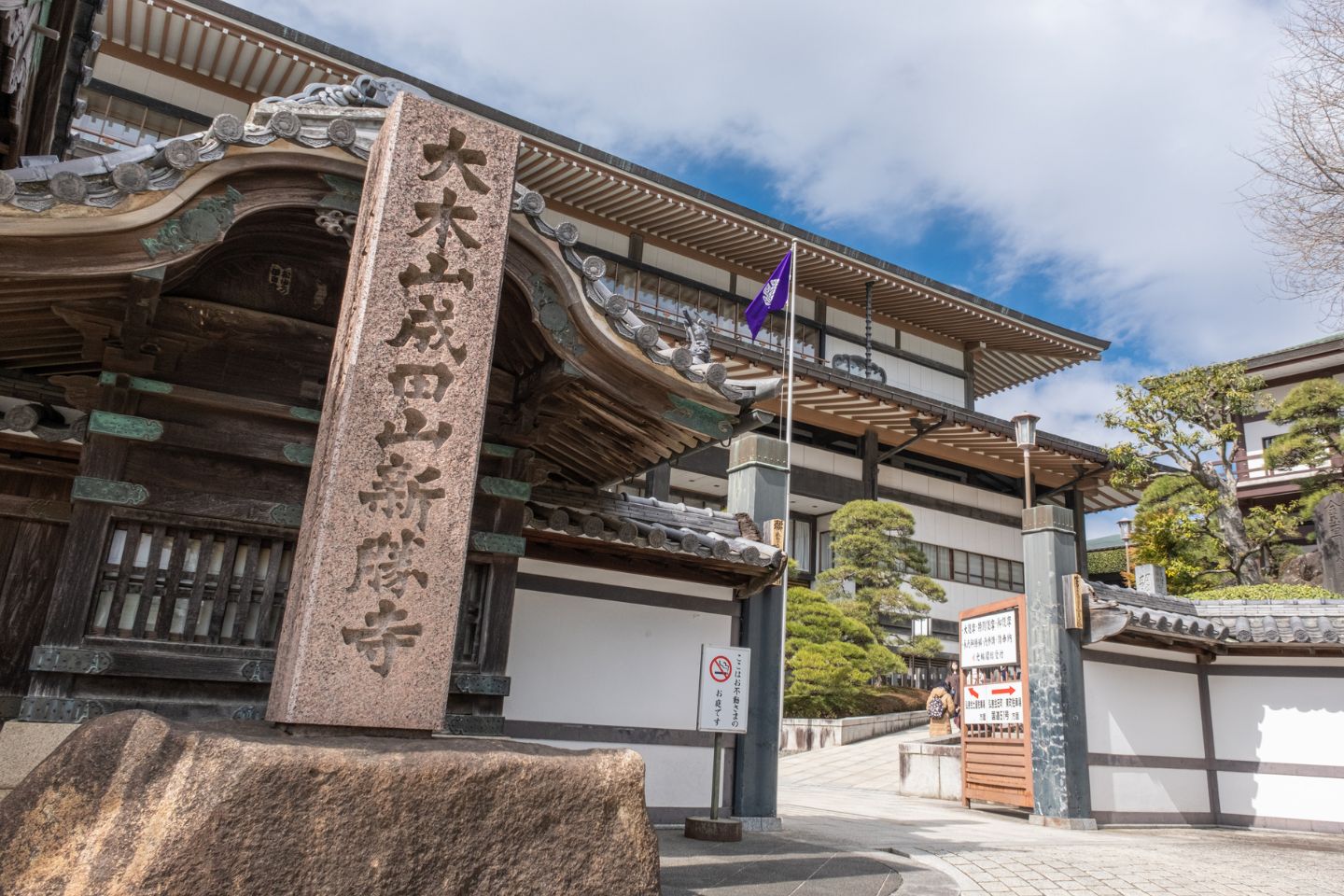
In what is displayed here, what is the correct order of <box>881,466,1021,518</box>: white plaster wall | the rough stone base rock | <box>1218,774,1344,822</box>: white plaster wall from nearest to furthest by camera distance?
the rough stone base rock → <box>1218,774,1344,822</box>: white plaster wall → <box>881,466,1021,518</box>: white plaster wall

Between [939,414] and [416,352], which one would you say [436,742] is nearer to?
[416,352]

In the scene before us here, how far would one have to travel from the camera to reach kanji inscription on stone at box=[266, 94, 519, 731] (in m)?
3.73

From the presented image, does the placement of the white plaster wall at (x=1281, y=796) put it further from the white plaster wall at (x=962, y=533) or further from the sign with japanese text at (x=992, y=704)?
the white plaster wall at (x=962, y=533)

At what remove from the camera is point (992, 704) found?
13430mm

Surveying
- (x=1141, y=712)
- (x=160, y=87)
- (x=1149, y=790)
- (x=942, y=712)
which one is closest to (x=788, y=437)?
(x=942, y=712)

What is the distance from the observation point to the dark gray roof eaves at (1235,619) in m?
12.6

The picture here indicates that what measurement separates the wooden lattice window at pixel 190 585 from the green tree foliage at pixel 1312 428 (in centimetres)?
2433

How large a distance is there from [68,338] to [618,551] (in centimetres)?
477

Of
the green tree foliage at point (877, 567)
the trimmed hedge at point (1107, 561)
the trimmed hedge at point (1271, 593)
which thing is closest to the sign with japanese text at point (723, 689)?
the trimmed hedge at point (1271, 593)

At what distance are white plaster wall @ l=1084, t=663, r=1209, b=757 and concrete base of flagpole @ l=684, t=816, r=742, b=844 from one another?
6.78 metres

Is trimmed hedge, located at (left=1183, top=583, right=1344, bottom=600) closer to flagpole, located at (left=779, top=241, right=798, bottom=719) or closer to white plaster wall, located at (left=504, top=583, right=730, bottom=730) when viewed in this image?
flagpole, located at (left=779, top=241, right=798, bottom=719)

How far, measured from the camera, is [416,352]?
420 centimetres

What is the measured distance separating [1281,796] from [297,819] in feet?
49.2

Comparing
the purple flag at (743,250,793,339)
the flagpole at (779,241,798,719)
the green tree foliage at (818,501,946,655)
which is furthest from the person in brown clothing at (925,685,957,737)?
the purple flag at (743,250,793,339)
